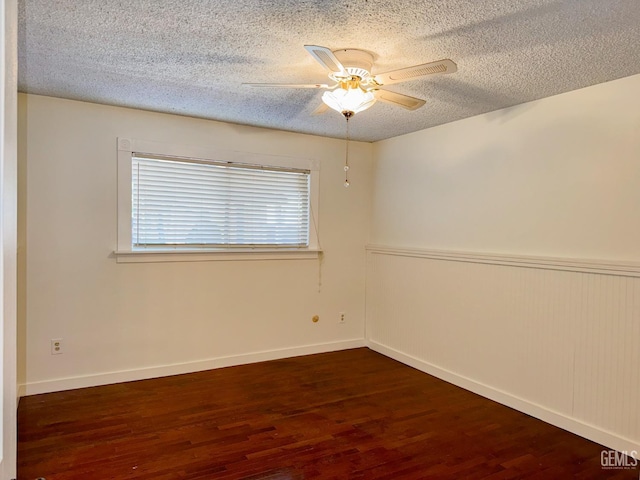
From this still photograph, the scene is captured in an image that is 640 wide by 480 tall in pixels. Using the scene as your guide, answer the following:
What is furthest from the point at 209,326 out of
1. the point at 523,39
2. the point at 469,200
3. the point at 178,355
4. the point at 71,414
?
Answer: the point at 523,39

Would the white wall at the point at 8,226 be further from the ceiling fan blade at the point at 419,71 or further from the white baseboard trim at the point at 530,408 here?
the white baseboard trim at the point at 530,408

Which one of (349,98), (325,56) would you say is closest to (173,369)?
(349,98)

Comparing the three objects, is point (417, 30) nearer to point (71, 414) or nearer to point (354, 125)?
A: point (354, 125)

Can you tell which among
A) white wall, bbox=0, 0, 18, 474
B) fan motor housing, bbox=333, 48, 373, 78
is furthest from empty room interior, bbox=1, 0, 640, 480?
white wall, bbox=0, 0, 18, 474

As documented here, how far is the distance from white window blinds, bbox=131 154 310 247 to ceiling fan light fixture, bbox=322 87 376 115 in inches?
74.1

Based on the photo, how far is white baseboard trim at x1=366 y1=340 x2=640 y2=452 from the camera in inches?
105

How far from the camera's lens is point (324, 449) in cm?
261

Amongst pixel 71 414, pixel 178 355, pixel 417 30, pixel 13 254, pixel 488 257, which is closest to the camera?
pixel 13 254

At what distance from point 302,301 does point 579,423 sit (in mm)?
2643

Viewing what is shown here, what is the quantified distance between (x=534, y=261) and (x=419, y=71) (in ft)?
6.00

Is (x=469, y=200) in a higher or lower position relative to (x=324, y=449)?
higher

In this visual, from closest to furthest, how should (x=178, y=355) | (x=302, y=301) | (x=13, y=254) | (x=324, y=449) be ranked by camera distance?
(x=13, y=254), (x=324, y=449), (x=178, y=355), (x=302, y=301)

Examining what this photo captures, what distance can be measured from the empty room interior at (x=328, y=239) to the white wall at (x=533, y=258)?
0.05ft

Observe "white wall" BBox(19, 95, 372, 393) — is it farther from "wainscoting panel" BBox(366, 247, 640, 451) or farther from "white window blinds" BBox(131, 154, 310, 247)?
"wainscoting panel" BBox(366, 247, 640, 451)
